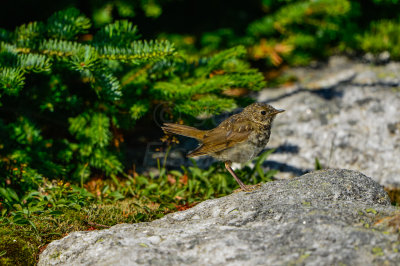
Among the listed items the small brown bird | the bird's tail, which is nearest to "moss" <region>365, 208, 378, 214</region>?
the small brown bird

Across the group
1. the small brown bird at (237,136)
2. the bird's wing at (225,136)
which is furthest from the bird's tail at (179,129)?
the bird's wing at (225,136)

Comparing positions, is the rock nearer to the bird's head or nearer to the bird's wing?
the bird's wing

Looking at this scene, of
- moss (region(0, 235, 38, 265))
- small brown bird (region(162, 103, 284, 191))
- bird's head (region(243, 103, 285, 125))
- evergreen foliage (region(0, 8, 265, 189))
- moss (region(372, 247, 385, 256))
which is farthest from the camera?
bird's head (region(243, 103, 285, 125))

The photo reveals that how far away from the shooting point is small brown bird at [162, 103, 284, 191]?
4672 mm

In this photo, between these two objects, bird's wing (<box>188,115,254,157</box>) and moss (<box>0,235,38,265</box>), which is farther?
bird's wing (<box>188,115,254,157</box>)

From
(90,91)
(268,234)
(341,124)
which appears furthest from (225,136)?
(341,124)

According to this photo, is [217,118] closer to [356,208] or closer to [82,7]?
[82,7]

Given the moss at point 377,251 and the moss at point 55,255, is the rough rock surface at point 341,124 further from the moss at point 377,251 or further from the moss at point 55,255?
the moss at point 55,255

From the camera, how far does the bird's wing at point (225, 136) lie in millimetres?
4703

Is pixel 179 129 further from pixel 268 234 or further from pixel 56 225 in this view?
pixel 268 234

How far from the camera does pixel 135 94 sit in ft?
16.2

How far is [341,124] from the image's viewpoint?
610 cm

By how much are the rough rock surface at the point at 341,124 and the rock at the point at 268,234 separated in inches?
68.0

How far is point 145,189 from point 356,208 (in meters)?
2.32
